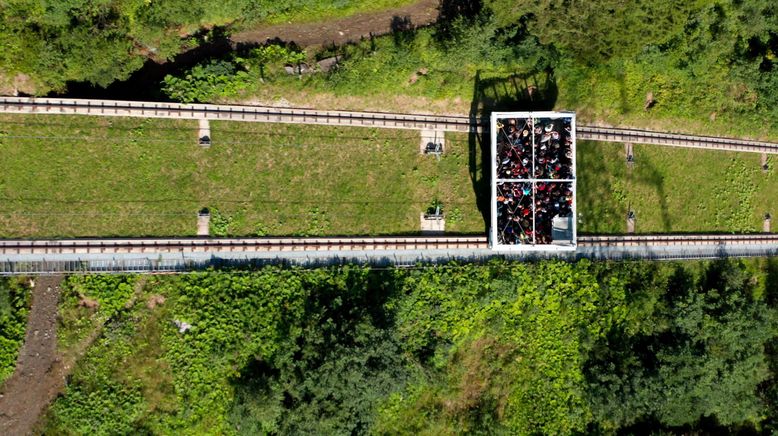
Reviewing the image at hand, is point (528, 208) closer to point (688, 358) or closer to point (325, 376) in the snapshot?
point (688, 358)

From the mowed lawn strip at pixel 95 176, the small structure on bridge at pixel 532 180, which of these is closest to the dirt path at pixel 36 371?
the mowed lawn strip at pixel 95 176

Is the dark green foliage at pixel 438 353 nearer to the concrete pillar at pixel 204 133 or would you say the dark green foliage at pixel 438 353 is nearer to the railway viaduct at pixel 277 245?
the railway viaduct at pixel 277 245

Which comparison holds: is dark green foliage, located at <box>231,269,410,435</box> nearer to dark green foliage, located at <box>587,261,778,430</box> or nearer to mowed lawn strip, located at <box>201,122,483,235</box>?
mowed lawn strip, located at <box>201,122,483,235</box>

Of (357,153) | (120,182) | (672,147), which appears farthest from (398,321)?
(672,147)

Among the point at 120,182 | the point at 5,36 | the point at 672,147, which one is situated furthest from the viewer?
the point at 672,147

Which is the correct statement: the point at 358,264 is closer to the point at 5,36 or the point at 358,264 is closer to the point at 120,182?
the point at 120,182

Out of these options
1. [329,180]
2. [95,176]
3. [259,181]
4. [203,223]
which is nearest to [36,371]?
[95,176]
